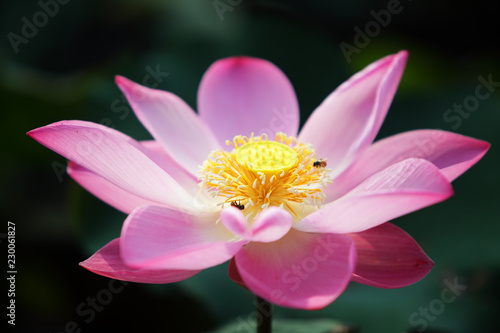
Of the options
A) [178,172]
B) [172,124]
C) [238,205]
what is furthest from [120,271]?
[172,124]

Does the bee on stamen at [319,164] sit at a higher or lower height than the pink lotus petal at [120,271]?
lower

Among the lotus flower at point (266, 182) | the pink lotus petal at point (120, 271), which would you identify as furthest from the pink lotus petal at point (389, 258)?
the pink lotus petal at point (120, 271)

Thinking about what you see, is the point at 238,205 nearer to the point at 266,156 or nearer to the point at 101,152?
the point at 266,156

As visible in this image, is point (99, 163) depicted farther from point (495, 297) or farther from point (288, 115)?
point (495, 297)

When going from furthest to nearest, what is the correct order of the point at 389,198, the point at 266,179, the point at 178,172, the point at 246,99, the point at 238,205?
1. the point at 246,99
2. the point at 178,172
3. the point at 266,179
4. the point at 238,205
5. the point at 389,198

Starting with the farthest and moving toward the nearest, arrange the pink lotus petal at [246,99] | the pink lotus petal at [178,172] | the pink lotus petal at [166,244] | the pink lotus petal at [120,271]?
the pink lotus petal at [246,99]
the pink lotus petal at [178,172]
the pink lotus petal at [120,271]
the pink lotus petal at [166,244]

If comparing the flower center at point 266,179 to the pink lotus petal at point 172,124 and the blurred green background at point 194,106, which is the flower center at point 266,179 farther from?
the blurred green background at point 194,106

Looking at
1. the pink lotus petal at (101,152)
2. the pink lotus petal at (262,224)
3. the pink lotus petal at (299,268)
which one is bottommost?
the pink lotus petal at (299,268)
